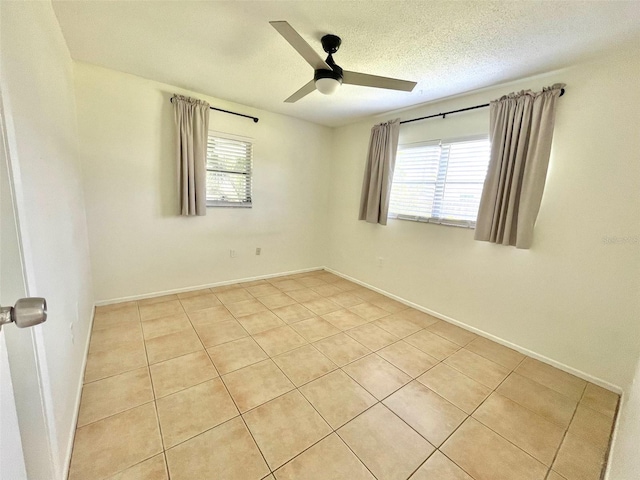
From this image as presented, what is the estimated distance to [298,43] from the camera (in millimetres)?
1501

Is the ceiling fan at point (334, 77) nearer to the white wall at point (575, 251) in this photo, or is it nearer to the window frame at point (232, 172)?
the white wall at point (575, 251)

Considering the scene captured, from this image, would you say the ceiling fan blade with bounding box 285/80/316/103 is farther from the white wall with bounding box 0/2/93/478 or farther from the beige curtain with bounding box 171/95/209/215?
the white wall with bounding box 0/2/93/478

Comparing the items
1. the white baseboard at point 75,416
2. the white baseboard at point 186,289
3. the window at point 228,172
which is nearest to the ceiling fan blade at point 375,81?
the window at point 228,172

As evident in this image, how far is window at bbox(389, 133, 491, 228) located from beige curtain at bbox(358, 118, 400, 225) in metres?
0.13

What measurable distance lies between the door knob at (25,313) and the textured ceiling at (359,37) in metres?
1.90

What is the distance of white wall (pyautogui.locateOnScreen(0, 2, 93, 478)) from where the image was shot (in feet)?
2.98

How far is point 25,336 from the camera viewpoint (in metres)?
0.82

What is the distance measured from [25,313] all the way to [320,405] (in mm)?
1574

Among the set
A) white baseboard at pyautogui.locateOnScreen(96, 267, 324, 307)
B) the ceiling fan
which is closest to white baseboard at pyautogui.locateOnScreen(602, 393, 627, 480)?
the ceiling fan

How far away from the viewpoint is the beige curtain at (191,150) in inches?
112

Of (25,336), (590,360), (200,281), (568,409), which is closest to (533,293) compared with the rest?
(590,360)

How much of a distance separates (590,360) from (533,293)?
0.60 meters

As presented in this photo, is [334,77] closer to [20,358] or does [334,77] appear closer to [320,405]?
[20,358]

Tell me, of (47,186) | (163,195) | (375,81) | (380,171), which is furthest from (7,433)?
(380,171)
